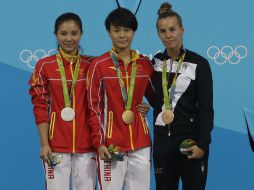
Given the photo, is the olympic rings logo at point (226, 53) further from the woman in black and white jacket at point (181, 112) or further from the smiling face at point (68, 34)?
the smiling face at point (68, 34)

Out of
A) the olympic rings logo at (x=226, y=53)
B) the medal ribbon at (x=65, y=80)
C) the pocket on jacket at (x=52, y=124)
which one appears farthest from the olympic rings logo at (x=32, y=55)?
the olympic rings logo at (x=226, y=53)

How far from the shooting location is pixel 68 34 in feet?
8.97

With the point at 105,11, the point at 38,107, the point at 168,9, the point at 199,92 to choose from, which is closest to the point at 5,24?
the point at 105,11

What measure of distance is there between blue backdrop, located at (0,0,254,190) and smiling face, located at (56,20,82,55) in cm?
83

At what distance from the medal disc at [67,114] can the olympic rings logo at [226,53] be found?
1.24 meters

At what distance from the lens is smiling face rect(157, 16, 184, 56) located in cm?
265

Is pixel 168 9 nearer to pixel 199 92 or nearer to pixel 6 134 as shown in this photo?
pixel 199 92

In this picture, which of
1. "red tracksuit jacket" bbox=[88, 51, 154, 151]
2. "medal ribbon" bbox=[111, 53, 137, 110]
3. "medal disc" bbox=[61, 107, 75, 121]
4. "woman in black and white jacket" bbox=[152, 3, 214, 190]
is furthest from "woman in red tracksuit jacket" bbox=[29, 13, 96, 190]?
"woman in black and white jacket" bbox=[152, 3, 214, 190]

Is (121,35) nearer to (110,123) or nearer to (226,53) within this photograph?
(110,123)

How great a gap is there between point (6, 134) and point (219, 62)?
60.8 inches

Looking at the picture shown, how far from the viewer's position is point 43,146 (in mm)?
2715

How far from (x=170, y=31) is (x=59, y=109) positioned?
69 centimetres

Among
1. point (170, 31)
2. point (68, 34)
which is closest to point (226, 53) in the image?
point (170, 31)

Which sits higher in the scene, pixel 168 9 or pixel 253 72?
pixel 168 9
